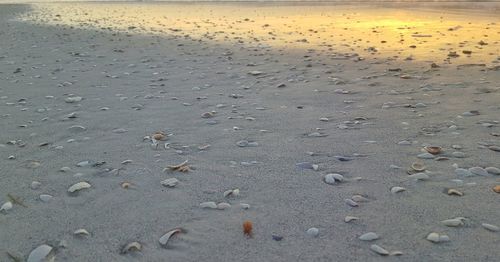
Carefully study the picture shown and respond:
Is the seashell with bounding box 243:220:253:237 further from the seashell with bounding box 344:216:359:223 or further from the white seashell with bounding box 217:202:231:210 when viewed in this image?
the seashell with bounding box 344:216:359:223

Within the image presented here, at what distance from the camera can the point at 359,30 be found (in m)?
13.6

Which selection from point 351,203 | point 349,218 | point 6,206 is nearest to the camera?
point 349,218

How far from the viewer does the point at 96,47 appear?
483 inches

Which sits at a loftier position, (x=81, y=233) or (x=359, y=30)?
(x=359, y=30)

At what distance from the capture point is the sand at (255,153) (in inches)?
119

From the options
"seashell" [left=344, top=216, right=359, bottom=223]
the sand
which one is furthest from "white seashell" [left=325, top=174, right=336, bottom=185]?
"seashell" [left=344, top=216, right=359, bottom=223]

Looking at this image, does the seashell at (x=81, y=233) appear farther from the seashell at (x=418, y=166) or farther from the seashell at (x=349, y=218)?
the seashell at (x=418, y=166)

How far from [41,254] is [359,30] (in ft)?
39.9

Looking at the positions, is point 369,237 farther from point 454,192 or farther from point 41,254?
point 41,254

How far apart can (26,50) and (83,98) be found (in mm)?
6103

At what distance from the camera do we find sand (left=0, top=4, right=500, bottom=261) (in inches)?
119

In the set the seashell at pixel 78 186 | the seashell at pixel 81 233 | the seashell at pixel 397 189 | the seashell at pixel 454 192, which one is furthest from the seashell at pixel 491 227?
the seashell at pixel 78 186

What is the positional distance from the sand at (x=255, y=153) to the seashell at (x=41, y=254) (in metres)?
0.05

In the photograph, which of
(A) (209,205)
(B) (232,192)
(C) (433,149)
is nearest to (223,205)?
(A) (209,205)
